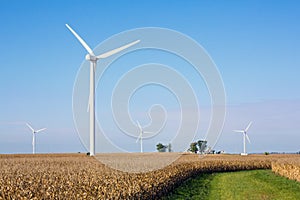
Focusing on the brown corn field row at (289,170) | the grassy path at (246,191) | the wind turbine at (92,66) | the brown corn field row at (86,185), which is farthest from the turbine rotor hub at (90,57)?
the brown corn field row at (289,170)

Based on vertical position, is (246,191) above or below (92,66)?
below

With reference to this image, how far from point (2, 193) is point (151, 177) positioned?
449 inches

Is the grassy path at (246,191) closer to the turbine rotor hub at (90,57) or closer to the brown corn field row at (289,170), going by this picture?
the brown corn field row at (289,170)

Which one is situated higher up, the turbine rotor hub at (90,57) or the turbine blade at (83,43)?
the turbine blade at (83,43)

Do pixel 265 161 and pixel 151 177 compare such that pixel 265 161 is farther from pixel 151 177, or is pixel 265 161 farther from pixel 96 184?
pixel 96 184

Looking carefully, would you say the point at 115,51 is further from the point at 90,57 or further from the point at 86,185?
the point at 86,185

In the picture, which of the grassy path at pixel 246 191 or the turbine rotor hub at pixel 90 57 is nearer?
the grassy path at pixel 246 191

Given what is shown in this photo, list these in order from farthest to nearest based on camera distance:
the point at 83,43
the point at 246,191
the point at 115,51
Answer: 1. the point at 83,43
2. the point at 115,51
3. the point at 246,191

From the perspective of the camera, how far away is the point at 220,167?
53.4m

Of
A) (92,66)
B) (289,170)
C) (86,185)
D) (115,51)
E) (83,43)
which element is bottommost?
(289,170)

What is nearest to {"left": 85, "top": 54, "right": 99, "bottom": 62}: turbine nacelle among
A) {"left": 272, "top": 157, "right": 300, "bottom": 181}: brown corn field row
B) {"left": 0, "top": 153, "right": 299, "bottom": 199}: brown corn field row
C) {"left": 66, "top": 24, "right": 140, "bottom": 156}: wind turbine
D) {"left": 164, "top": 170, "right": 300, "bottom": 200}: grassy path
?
{"left": 66, "top": 24, "right": 140, "bottom": 156}: wind turbine

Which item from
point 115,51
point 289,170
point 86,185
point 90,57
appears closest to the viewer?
point 86,185

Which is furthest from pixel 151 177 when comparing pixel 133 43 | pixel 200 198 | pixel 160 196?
pixel 133 43

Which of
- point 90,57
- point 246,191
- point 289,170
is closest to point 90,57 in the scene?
point 90,57
